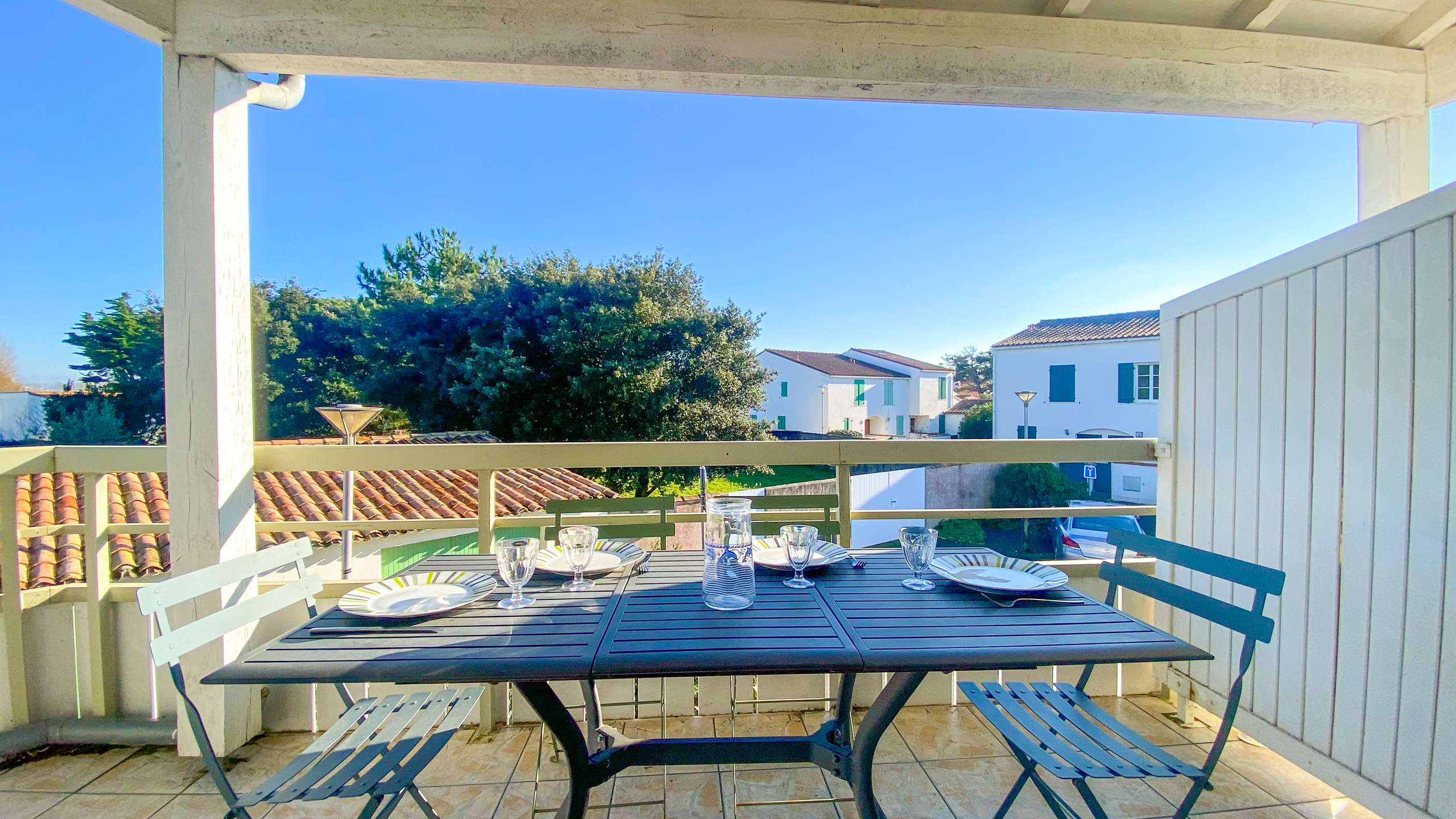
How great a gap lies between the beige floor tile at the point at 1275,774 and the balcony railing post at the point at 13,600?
148 inches

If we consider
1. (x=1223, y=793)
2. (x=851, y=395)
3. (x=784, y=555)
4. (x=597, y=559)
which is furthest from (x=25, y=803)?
(x=851, y=395)

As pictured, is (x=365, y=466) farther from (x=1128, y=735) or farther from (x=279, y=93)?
(x=1128, y=735)

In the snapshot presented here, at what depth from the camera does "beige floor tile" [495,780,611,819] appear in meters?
1.68

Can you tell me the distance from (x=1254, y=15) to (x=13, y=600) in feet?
15.2

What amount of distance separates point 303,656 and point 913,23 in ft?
7.98

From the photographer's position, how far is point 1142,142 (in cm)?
1167

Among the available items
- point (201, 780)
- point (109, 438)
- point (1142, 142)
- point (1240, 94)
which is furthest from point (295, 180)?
point (1142, 142)

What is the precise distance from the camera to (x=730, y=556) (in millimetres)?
1335

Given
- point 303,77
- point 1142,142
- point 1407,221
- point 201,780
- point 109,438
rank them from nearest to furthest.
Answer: point 1407,221, point 201,780, point 303,77, point 109,438, point 1142,142

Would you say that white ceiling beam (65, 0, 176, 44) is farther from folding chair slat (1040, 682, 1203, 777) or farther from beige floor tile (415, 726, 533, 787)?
folding chair slat (1040, 682, 1203, 777)

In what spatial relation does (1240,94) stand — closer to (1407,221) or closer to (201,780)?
(1407,221)

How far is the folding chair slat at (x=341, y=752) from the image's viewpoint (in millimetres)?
1144

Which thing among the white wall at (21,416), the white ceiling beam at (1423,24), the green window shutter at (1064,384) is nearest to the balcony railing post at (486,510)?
the white wall at (21,416)

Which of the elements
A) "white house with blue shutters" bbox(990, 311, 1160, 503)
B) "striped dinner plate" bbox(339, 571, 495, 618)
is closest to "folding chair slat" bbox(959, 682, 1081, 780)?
"striped dinner plate" bbox(339, 571, 495, 618)
